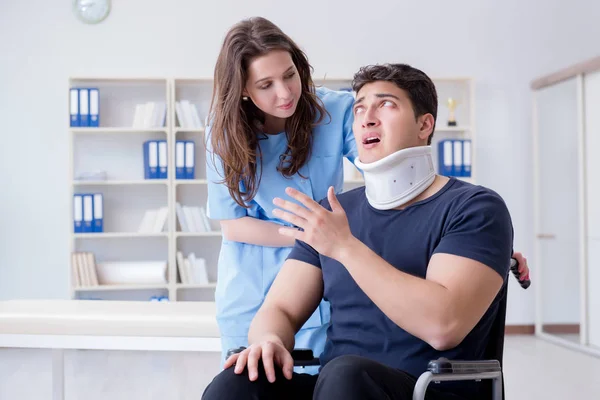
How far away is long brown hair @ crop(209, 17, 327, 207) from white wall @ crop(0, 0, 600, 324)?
3.41 metres

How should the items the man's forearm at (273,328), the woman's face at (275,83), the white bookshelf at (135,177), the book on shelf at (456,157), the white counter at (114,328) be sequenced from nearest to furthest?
the man's forearm at (273,328) < the woman's face at (275,83) < the white counter at (114,328) < the book on shelf at (456,157) < the white bookshelf at (135,177)

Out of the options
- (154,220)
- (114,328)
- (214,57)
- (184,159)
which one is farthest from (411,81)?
(214,57)

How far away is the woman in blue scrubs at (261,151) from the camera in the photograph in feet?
5.98

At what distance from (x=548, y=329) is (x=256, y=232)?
13.4ft

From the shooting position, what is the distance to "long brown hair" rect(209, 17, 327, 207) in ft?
5.97

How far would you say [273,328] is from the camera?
157 cm

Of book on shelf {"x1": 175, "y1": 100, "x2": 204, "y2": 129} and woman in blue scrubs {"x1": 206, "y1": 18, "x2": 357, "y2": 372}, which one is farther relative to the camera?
book on shelf {"x1": 175, "y1": 100, "x2": 204, "y2": 129}

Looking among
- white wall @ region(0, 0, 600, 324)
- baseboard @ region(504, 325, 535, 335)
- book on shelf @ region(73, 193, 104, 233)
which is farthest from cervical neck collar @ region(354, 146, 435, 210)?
baseboard @ region(504, 325, 535, 335)

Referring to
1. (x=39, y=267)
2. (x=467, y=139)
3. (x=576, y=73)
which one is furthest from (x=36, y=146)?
(x=576, y=73)

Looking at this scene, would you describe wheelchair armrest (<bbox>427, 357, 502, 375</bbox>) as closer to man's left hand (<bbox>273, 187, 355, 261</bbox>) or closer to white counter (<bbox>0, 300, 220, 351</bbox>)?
man's left hand (<bbox>273, 187, 355, 261</bbox>)

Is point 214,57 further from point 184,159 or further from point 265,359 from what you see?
point 265,359

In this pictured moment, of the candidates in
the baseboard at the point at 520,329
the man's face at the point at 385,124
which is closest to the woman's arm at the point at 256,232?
the man's face at the point at 385,124

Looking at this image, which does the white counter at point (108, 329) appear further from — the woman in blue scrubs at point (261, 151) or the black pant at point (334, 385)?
the black pant at point (334, 385)

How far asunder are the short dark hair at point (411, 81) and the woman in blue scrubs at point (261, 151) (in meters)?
0.23
